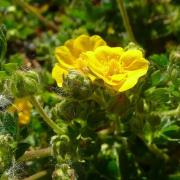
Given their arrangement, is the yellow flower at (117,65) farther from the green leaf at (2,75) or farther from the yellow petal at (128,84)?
the green leaf at (2,75)

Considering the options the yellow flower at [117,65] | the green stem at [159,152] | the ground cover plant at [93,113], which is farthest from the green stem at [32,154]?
the green stem at [159,152]

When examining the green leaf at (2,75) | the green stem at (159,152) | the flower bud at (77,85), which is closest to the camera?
the flower bud at (77,85)

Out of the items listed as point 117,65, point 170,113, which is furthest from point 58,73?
point 170,113

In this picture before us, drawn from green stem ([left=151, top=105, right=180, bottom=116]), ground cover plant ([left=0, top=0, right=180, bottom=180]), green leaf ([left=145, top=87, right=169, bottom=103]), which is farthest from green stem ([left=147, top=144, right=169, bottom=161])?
green leaf ([left=145, top=87, right=169, bottom=103])

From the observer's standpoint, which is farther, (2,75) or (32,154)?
(32,154)

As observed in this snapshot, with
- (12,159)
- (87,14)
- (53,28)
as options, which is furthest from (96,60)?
(53,28)

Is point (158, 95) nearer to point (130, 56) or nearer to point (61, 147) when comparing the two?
point (130, 56)

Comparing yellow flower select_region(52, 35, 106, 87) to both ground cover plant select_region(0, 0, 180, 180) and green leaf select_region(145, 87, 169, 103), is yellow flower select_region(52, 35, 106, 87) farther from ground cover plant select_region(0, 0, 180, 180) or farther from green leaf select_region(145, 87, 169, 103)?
green leaf select_region(145, 87, 169, 103)
